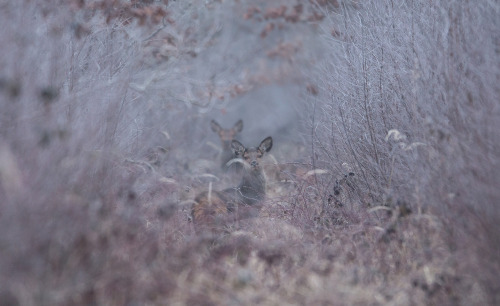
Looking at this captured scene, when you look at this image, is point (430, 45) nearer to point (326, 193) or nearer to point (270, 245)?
point (326, 193)

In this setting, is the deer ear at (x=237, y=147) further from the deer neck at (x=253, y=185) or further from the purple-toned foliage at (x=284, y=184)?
the purple-toned foliage at (x=284, y=184)

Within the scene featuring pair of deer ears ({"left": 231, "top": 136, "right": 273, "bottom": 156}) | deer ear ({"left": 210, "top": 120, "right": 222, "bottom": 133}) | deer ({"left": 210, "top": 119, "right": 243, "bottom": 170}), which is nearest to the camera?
pair of deer ears ({"left": 231, "top": 136, "right": 273, "bottom": 156})

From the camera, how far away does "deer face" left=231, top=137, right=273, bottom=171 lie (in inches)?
436

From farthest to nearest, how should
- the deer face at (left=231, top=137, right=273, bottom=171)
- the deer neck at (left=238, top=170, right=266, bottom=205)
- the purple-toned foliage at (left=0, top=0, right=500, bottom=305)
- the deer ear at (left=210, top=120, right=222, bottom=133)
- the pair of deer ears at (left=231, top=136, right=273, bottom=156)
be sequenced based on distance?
the deer ear at (left=210, top=120, right=222, bottom=133) < the pair of deer ears at (left=231, top=136, right=273, bottom=156) < the deer face at (left=231, top=137, right=273, bottom=171) < the deer neck at (left=238, top=170, right=266, bottom=205) < the purple-toned foliage at (left=0, top=0, right=500, bottom=305)

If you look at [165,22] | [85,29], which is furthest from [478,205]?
[165,22]

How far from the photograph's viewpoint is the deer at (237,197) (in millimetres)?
7906

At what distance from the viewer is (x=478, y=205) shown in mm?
5371

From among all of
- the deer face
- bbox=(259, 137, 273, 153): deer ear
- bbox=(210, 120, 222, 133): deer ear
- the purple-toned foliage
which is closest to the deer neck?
the deer face

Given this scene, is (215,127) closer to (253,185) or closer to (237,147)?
(237,147)

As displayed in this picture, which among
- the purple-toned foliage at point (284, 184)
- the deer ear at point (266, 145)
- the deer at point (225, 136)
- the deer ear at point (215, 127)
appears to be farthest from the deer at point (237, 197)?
the deer ear at point (215, 127)

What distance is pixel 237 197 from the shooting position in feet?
31.6

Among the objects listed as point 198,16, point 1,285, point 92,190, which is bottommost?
point 198,16

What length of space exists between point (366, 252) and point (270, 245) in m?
0.85

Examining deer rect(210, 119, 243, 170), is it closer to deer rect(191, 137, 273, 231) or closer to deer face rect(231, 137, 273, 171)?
deer face rect(231, 137, 273, 171)
